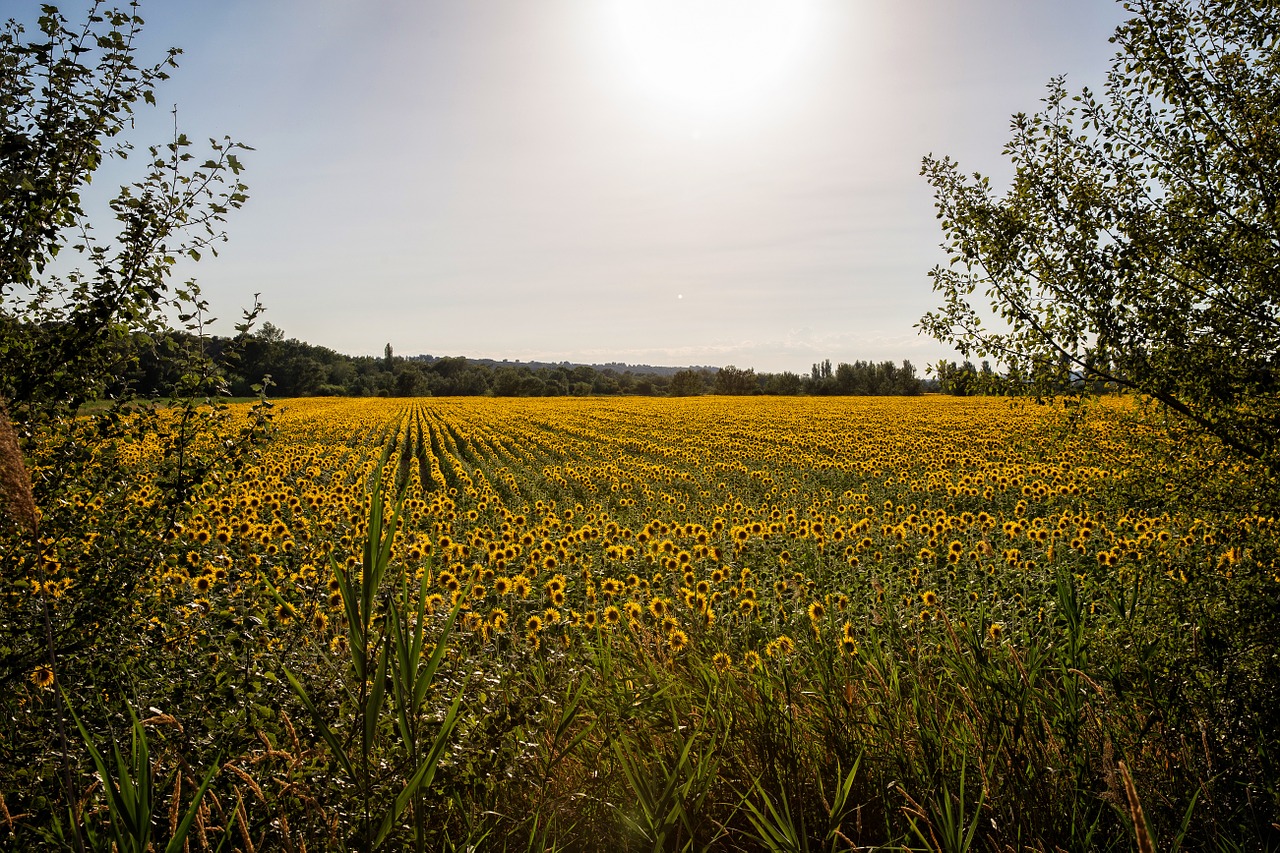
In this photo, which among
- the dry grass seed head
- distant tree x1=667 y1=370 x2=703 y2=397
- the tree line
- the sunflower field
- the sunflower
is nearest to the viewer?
the dry grass seed head

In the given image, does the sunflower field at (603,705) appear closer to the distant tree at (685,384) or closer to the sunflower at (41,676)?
the sunflower at (41,676)

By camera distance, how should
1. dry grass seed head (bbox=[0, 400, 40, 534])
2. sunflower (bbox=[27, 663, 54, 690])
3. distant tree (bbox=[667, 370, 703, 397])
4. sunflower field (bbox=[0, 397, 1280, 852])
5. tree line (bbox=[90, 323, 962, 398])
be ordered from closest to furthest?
dry grass seed head (bbox=[0, 400, 40, 534]) < sunflower field (bbox=[0, 397, 1280, 852]) < sunflower (bbox=[27, 663, 54, 690]) < tree line (bbox=[90, 323, 962, 398]) < distant tree (bbox=[667, 370, 703, 397])

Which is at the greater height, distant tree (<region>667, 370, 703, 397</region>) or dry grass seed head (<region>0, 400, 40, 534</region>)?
distant tree (<region>667, 370, 703, 397</region>)

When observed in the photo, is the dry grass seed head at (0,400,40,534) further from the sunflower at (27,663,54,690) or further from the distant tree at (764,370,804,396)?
the distant tree at (764,370,804,396)


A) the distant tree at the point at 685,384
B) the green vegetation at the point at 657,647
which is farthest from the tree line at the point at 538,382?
the green vegetation at the point at 657,647

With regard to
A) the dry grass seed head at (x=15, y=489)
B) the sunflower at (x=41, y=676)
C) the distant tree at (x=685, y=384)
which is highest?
the distant tree at (x=685, y=384)

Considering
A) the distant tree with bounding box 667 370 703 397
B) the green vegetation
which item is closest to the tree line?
the distant tree with bounding box 667 370 703 397

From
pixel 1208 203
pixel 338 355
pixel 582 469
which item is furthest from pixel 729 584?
pixel 338 355

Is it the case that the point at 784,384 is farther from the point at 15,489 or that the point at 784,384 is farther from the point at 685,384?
the point at 15,489

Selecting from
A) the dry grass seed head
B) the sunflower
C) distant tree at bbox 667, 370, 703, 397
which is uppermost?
distant tree at bbox 667, 370, 703, 397

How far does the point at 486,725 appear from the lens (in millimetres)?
2910

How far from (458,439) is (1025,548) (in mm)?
21524

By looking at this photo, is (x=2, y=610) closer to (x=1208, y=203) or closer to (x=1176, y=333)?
(x=1176, y=333)

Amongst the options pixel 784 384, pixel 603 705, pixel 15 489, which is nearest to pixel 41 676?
pixel 15 489
